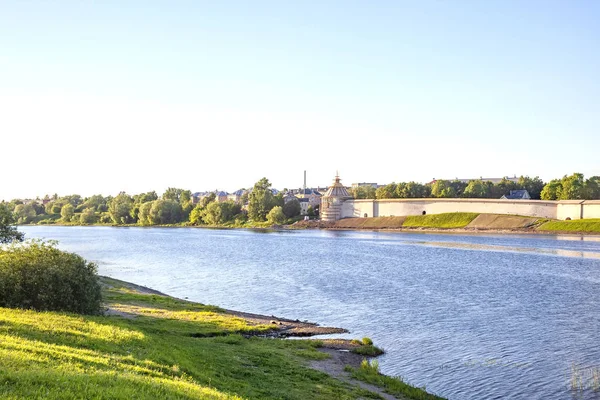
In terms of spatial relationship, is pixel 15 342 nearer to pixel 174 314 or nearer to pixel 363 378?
pixel 363 378

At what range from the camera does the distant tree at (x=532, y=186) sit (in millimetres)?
179250

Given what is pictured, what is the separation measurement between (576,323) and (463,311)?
7.15 m

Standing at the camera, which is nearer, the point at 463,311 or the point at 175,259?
the point at 463,311

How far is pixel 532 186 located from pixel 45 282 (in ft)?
580

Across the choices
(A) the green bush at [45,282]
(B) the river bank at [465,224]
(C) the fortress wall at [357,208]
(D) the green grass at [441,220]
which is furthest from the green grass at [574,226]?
(A) the green bush at [45,282]

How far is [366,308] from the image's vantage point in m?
40.8

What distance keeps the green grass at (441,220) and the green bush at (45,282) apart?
137517 millimetres

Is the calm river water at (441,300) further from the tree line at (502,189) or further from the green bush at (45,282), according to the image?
the tree line at (502,189)

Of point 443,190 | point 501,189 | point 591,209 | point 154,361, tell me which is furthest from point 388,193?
point 154,361

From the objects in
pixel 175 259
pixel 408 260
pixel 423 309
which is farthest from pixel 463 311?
pixel 175 259

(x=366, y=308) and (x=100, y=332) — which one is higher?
(x=100, y=332)

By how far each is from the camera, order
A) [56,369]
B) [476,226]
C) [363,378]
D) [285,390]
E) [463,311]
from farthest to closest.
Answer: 1. [476,226]
2. [463,311]
3. [363,378]
4. [285,390]
5. [56,369]

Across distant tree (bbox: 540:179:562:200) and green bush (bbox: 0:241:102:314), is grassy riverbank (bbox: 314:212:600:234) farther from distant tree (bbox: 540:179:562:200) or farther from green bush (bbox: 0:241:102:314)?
green bush (bbox: 0:241:102:314)

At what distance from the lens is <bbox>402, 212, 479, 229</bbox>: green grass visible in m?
156
